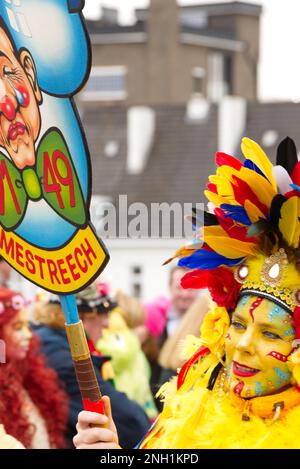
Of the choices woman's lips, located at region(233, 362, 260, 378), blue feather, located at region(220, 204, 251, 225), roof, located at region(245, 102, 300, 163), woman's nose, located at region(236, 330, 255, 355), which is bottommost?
roof, located at region(245, 102, 300, 163)

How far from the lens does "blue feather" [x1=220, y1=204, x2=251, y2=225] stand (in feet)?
9.97

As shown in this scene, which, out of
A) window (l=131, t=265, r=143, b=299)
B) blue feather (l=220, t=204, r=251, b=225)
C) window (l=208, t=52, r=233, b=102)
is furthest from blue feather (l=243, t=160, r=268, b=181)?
window (l=208, t=52, r=233, b=102)

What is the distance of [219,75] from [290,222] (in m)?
37.5

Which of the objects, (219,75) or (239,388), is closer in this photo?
(239,388)

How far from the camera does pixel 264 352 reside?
2.96 meters

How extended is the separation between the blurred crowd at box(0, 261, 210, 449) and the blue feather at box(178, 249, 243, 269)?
137 centimetres

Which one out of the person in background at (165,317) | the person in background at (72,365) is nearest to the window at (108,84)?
the person in background at (165,317)

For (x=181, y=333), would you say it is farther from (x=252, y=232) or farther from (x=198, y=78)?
(x=198, y=78)

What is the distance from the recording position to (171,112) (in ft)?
93.2

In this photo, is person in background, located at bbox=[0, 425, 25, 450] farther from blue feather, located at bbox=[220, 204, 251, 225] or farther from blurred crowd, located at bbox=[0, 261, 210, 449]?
blue feather, located at bbox=[220, 204, 251, 225]

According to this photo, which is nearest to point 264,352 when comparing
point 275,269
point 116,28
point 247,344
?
point 247,344

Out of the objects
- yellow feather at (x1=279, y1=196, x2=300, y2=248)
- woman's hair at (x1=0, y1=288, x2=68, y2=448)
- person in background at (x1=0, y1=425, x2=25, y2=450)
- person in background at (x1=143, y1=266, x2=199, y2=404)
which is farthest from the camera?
person in background at (x1=143, y1=266, x2=199, y2=404)

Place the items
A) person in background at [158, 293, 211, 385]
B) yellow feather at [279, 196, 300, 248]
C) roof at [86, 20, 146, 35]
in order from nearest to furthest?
yellow feather at [279, 196, 300, 248], person in background at [158, 293, 211, 385], roof at [86, 20, 146, 35]

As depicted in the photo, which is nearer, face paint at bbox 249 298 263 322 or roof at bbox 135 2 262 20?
face paint at bbox 249 298 263 322
